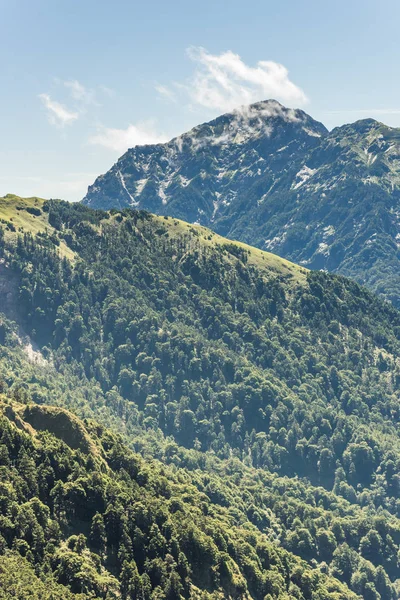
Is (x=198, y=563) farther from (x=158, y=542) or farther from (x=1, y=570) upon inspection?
(x=1, y=570)

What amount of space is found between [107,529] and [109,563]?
→ 10.0 m

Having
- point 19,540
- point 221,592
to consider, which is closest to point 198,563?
point 221,592

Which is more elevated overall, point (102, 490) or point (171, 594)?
point (102, 490)

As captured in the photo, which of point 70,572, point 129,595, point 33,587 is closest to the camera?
point 33,587

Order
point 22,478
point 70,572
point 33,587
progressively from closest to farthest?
1. point 33,587
2. point 70,572
3. point 22,478

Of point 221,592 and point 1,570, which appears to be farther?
point 221,592

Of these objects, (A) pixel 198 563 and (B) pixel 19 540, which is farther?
(A) pixel 198 563

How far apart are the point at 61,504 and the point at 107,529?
13.8 metres

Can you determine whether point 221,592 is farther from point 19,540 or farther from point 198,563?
point 19,540

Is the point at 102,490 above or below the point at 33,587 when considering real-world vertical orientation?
above

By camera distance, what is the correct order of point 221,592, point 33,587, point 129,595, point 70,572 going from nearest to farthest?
point 33,587
point 70,572
point 129,595
point 221,592

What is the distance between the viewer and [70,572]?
15975cm

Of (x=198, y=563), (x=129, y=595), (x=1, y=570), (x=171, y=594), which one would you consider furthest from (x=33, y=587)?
(x=198, y=563)

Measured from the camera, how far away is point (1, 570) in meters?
146
